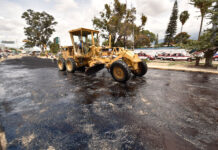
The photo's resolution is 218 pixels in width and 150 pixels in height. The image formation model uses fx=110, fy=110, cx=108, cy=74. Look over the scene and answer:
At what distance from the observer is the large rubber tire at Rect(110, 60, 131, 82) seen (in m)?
5.19

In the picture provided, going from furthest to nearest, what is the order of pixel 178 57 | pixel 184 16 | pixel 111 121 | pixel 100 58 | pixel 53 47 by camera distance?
1. pixel 53 47
2. pixel 184 16
3. pixel 178 57
4. pixel 100 58
5. pixel 111 121

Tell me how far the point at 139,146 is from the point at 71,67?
289 inches

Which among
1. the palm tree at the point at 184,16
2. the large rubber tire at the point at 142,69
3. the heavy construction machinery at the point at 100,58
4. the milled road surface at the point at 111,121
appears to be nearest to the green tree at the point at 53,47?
the heavy construction machinery at the point at 100,58

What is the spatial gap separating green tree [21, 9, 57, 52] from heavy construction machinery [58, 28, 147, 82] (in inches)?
1629

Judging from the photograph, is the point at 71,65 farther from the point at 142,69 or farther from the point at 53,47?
the point at 53,47

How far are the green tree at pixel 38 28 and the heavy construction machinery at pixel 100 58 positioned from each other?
4137 cm

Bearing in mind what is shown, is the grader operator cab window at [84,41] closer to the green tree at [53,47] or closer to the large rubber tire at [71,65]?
the large rubber tire at [71,65]

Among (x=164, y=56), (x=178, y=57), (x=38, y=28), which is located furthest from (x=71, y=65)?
(x=38, y=28)

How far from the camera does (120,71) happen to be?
5.56 metres

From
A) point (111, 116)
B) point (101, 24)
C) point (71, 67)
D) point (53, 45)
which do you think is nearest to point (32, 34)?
point (53, 45)

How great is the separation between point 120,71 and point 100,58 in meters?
1.75

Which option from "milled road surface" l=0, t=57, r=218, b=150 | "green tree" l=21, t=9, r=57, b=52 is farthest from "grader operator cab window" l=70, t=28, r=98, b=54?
"green tree" l=21, t=9, r=57, b=52

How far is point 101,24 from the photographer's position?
21.9 m

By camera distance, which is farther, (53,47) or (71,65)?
(53,47)
